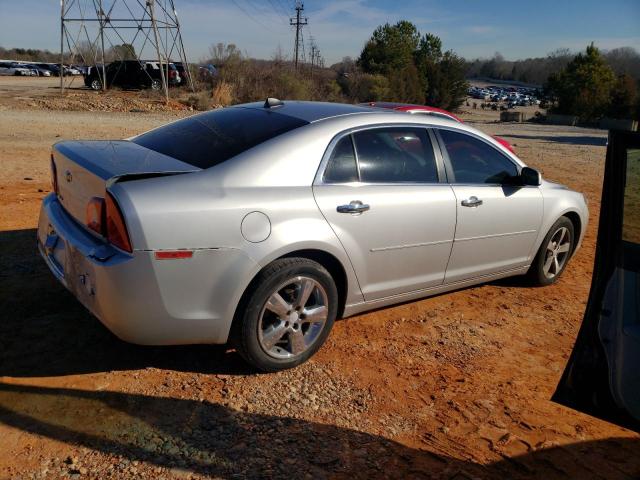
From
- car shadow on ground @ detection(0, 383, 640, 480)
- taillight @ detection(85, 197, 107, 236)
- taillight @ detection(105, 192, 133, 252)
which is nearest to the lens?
car shadow on ground @ detection(0, 383, 640, 480)

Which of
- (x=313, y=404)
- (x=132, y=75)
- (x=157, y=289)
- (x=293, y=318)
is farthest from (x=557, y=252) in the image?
(x=132, y=75)

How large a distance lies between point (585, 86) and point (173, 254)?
50.6 m

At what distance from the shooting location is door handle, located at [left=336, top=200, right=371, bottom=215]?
3.61 m

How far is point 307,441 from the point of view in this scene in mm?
2916

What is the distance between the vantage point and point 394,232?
3.89 meters

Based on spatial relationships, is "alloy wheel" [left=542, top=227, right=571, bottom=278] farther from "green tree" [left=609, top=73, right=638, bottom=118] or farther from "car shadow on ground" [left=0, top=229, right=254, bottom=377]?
"green tree" [left=609, top=73, right=638, bottom=118]

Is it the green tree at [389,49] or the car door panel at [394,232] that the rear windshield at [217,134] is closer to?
the car door panel at [394,232]

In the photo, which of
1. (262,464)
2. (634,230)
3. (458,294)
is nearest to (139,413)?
(262,464)

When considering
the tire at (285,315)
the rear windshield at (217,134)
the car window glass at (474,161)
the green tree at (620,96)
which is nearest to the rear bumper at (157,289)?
the tire at (285,315)

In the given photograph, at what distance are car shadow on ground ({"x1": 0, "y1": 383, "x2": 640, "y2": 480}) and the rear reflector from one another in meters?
0.83

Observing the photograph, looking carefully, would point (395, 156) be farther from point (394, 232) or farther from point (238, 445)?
point (238, 445)

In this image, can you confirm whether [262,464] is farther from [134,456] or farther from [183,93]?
[183,93]

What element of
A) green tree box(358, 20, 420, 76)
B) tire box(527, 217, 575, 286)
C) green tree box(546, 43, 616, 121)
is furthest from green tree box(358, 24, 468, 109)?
tire box(527, 217, 575, 286)

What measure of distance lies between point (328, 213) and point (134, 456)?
174cm
